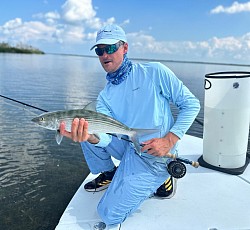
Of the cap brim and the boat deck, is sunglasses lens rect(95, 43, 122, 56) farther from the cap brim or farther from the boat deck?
the boat deck

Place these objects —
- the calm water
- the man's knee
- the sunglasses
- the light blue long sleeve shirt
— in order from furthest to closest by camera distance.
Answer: the calm water → the light blue long sleeve shirt → the sunglasses → the man's knee

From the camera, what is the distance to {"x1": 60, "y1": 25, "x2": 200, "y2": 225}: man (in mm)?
3084

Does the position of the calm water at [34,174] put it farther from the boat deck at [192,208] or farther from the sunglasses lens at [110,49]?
the sunglasses lens at [110,49]

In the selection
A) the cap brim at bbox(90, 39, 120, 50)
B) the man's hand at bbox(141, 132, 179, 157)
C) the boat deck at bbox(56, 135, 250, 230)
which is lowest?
the boat deck at bbox(56, 135, 250, 230)

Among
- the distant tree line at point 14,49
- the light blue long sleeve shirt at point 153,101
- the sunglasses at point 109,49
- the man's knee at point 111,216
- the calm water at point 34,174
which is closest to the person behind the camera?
the man's knee at point 111,216

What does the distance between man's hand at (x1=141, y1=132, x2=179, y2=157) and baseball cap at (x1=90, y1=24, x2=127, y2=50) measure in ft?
3.84

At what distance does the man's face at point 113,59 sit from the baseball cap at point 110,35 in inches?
2.8

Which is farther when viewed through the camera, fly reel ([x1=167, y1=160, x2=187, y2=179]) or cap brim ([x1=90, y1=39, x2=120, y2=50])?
fly reel ([x1=167, y1=160, x2=187, y2=179])

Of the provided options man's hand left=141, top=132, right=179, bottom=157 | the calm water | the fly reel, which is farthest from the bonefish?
the calm water

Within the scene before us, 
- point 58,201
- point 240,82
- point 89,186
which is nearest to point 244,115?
point 240,82

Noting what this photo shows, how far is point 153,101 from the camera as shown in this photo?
331cm

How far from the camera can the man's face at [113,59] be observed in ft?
10.6

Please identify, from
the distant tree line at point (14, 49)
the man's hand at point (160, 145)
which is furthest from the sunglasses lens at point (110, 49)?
the distant tree line at point (14, 49)

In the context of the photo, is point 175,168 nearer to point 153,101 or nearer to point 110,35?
point 153,101
